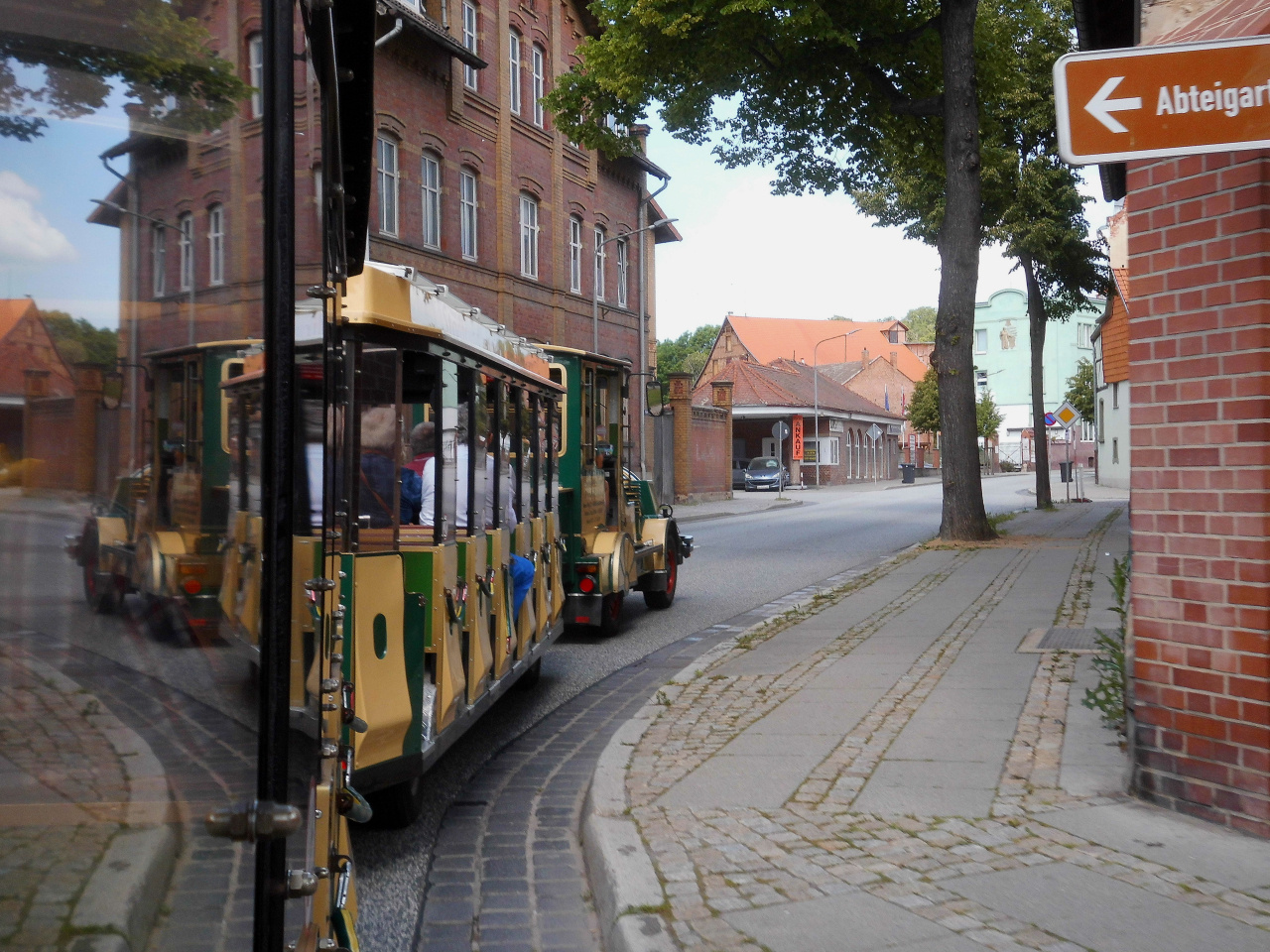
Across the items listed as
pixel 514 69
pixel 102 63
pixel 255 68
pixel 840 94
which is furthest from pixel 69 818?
pixel 514 69

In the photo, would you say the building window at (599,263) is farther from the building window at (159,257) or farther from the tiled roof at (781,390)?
the building window at (159,257)

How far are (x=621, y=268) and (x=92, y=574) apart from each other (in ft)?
113

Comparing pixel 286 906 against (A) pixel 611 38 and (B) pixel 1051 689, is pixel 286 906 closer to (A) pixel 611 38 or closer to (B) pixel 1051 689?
(B) pixel 1051 689

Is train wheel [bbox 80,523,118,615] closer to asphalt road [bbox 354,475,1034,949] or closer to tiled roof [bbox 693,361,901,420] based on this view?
asphalt road [bbox 354,475,1034,949]

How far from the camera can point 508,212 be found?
1106 inches

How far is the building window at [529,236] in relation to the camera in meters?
29.1

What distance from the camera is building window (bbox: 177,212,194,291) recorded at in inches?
48.5

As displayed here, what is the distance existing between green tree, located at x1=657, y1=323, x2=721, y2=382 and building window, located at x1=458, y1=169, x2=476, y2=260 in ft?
263

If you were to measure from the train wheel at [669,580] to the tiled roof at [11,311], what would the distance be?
11.2 metres

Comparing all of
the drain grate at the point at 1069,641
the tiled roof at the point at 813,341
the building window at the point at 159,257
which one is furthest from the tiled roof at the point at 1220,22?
the tiled roof at the point at 813,341

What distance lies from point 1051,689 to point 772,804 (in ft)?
9.30

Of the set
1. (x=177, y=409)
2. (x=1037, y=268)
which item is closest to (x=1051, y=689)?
(x=177, y=409)

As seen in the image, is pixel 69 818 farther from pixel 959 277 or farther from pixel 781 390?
pixel 781 390

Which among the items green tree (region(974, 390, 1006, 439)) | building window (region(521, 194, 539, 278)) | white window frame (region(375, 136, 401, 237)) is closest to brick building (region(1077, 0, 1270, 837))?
white window frame (region(375, 136, 401, 237))
